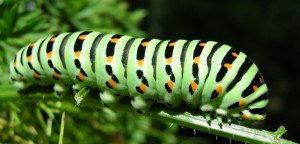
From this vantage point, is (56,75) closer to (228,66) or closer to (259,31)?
(228,66)

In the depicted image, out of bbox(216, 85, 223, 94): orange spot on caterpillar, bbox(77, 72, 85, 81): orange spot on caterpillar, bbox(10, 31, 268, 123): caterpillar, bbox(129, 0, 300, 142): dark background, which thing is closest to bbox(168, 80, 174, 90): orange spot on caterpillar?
bbox(10, 31, 268, 123): caterpillar

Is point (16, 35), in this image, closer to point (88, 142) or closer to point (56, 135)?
point (56, 135)

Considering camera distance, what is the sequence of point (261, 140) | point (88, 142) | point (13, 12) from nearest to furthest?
point (261, 140)
point (13, 12)
point (88, 142)

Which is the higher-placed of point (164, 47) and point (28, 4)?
point (164, 47)

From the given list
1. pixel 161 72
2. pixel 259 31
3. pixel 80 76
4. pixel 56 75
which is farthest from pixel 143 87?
Result: pixel 259 31

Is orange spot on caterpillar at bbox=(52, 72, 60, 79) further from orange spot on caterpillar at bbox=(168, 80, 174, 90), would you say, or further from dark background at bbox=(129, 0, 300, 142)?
dark background at bbox=(129, 0, 300, 142)

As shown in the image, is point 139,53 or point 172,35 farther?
point 172,35

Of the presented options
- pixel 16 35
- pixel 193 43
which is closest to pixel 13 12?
pixel 16 35

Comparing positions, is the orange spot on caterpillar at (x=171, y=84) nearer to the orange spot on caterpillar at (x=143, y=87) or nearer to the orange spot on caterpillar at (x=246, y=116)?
the orange spot on caterpillar at (x=143, y=87)
